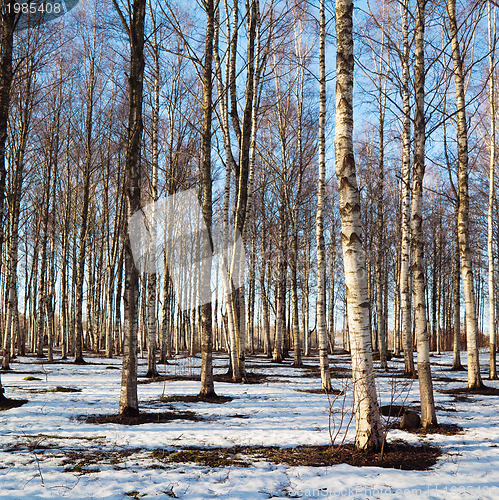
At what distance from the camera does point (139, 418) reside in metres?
5.91

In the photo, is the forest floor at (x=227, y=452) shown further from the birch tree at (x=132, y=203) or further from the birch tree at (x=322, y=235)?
the birch tree at (x=322, y=235)

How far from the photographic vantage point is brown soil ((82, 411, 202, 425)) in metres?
5.75

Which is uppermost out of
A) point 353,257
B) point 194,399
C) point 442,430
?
point 353,257

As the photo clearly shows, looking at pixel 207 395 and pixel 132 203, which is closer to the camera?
pixel 132 203

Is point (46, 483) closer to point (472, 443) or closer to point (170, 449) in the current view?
point (170, 449)

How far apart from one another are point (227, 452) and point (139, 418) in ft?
6.47

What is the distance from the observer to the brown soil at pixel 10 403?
647cm

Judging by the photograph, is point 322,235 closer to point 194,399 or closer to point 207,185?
point 207,185

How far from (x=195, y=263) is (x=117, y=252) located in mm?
5035

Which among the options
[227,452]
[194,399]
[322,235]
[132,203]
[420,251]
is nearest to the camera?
[227,452]

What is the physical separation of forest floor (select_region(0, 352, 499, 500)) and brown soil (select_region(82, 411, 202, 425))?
2 centimetres

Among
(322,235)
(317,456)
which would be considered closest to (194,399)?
(317,456)

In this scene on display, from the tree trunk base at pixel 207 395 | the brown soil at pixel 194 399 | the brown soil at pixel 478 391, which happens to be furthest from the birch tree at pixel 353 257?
the brown soil at pixel 478 391

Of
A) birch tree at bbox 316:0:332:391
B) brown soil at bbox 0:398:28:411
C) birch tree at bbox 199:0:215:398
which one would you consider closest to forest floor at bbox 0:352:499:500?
brown soil at bbox 0:398:28:411
